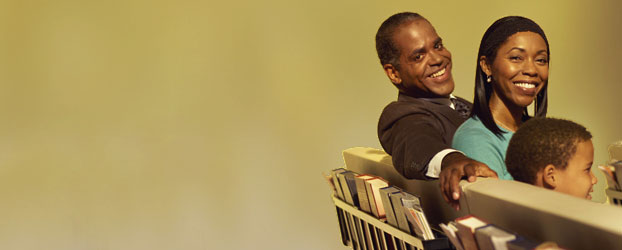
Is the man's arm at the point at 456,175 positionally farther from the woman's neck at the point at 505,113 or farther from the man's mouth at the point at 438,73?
the man's mouth at the point at 438,73

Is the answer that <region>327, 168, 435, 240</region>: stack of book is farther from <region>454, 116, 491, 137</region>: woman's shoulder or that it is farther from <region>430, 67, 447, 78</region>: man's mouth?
<region>430, 67, 447, 78</region>: man's mouth

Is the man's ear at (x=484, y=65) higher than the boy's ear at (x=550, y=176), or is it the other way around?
the man's ear at (x=484, y=65)

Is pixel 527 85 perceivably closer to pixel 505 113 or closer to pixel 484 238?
pixel 505 113

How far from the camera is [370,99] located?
516cm

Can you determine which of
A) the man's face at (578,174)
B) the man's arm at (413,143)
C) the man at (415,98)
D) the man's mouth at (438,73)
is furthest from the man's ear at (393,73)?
the man's face at (578,174)

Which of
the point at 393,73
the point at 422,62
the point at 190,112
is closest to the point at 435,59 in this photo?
the point at 422,62

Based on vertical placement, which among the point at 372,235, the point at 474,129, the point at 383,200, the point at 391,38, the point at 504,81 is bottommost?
the point at 372,235

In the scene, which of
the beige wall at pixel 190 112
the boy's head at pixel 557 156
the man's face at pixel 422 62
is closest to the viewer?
the boy's head at pixel 557 156

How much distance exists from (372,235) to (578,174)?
0.56 m

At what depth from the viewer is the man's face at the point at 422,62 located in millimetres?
2283

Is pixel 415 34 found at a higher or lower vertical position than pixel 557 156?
higher

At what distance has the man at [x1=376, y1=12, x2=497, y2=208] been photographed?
1.82 metres

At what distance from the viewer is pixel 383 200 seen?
1.69 m

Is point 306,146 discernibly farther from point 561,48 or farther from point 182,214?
point 561,48
